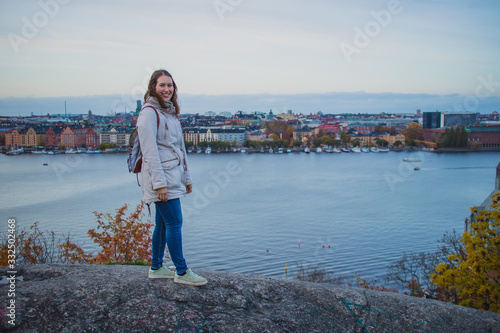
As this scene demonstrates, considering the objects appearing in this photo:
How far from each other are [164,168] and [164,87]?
1.54 feet

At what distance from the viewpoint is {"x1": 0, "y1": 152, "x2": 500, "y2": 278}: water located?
46.7 feet

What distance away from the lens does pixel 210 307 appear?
254 centimetres

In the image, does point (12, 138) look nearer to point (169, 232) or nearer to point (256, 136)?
point (256, 136)

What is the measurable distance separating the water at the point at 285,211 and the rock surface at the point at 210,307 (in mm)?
9436

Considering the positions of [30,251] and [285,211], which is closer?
[30,251]

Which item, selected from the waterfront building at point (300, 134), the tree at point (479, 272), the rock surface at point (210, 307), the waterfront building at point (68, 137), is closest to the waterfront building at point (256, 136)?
the waterfront building at point (300, 134)

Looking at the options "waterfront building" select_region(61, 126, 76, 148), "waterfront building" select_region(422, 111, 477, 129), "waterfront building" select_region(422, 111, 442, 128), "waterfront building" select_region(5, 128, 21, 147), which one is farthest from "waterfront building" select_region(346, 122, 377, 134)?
"waterfront building" select_region(5, 128, 21, 147)

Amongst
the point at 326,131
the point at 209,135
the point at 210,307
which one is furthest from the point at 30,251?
the point at 326,131

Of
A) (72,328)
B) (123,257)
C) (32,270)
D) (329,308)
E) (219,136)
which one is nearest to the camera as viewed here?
(72,328)

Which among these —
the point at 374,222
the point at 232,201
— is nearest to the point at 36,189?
the point at 232,201

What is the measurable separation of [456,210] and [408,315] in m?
22.3

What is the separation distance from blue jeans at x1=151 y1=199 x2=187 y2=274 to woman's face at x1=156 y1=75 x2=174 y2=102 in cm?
60

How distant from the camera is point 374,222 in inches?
781

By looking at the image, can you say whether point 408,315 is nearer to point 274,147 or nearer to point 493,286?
point 493,286
